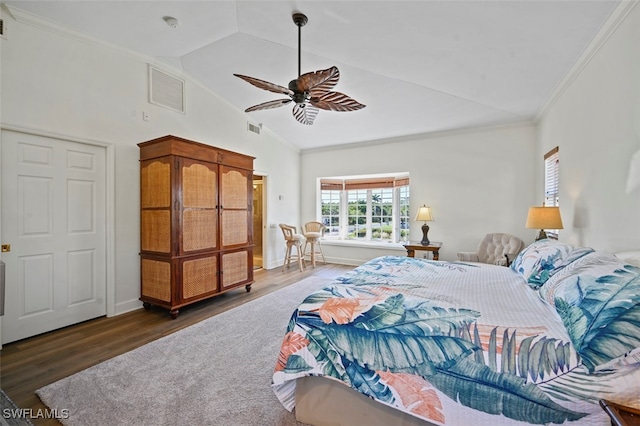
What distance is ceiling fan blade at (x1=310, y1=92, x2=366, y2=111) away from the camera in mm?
2650

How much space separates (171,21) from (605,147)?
4.17 m

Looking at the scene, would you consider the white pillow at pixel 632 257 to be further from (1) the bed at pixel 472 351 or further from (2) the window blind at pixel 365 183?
(2) the window blind at pixel 365 183

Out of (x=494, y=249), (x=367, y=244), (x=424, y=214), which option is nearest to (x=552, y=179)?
(x=494, y=249)

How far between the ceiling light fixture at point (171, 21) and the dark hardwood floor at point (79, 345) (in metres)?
3.21

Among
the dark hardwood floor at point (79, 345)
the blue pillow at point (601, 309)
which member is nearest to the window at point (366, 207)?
the dark hardwood floor at point (79, 345)

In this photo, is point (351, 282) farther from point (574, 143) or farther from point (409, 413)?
point (574, 143)

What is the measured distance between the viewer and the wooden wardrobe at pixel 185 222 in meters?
3.33

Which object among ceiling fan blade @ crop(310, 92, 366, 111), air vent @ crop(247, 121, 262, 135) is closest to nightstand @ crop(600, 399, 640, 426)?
ceiling fan blade @ crop(310, 92, 366, 111)

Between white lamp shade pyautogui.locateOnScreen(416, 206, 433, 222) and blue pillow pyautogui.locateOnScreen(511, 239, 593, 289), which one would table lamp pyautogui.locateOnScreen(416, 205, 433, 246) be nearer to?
white lamp shade pyautogui.locateOnScreen(416, 206, 433, 222)

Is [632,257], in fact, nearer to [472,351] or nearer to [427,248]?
[472,351]

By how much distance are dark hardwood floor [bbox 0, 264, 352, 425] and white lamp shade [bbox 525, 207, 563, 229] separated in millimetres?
3650

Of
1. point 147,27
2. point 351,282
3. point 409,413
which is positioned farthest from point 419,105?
point 409,413

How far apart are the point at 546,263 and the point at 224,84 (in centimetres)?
446

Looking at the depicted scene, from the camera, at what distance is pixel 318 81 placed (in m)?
2.36
